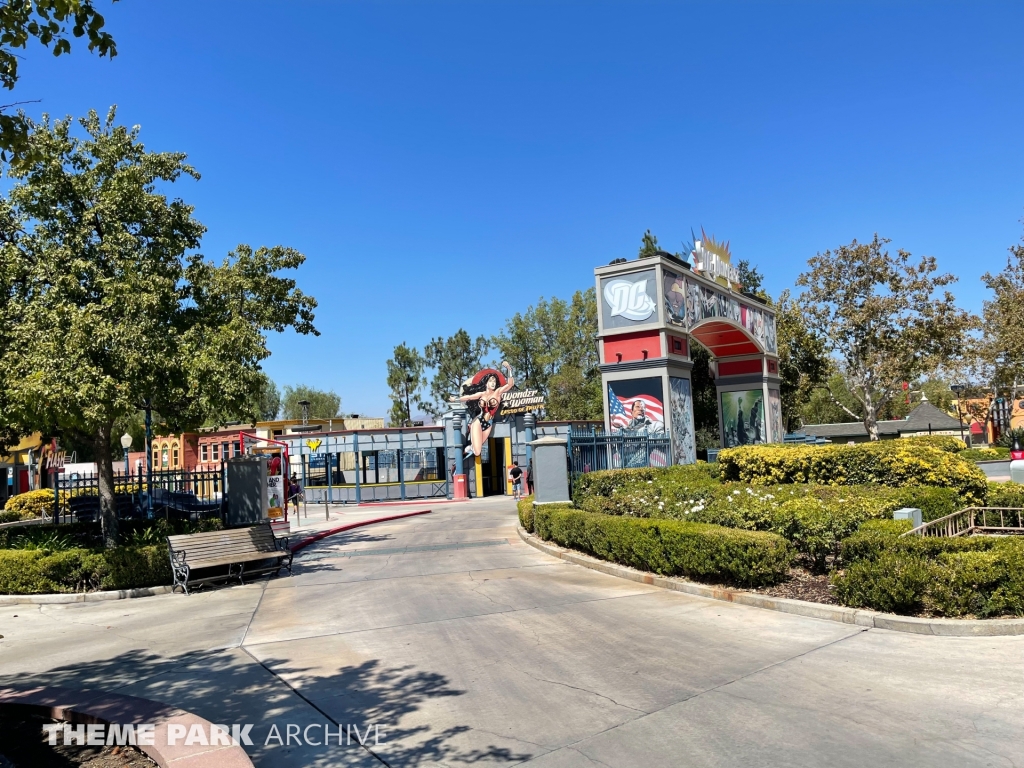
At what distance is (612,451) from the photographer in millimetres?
20547

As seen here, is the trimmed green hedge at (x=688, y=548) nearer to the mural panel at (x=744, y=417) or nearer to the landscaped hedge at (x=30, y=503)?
the mural panel at (x=744, y=417)

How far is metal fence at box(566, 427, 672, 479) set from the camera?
18.7 meters

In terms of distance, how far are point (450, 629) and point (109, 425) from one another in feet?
27.1

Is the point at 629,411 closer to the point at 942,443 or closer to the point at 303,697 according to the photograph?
the point at 942,443

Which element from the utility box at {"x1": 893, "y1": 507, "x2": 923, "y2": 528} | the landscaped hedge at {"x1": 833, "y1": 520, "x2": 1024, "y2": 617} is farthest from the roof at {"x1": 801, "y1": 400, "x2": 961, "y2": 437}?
the landscaped hedge at {"x1": 833, "y1": 520, "x2": 1024, "y2": 617}

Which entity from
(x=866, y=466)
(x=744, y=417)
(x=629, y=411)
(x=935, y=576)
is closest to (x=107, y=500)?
(x=935, y=576)

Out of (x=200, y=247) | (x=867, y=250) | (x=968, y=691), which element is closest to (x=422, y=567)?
(x=200, y=247)

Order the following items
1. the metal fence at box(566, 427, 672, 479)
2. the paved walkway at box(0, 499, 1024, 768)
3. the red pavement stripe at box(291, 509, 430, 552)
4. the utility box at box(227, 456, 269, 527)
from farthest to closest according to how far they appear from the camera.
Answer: the metal fence at box(566, 427, 672, 479), the red pavement stripe at box(291, 509, 430, 552), the utility box at box(227, 456, 269, 527), the paved walkway at box(0, 499, 1024, 768)

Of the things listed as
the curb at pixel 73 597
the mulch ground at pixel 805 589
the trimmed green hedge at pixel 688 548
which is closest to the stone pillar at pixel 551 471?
the trimmed green hedge at pixel 688 548

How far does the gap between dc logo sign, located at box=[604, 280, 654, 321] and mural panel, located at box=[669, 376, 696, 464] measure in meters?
2.35

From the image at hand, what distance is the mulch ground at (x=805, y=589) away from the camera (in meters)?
8.78

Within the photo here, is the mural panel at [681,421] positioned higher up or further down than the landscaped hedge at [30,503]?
higher up

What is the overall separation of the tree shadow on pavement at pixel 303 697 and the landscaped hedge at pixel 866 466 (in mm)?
10759

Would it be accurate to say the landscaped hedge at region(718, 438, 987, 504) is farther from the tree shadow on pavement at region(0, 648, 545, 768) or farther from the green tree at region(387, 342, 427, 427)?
the green tree at region(387, 342, 427, 427)
